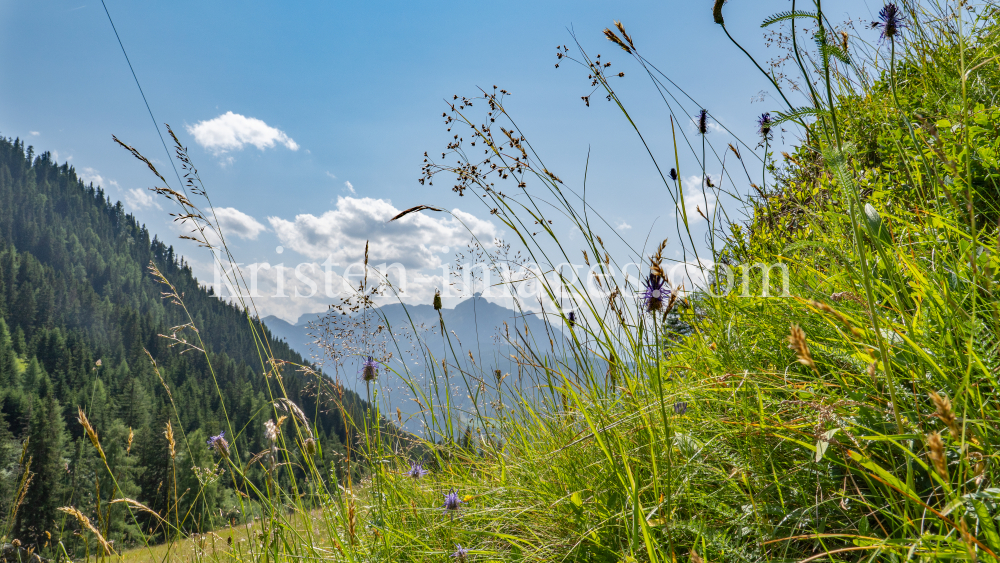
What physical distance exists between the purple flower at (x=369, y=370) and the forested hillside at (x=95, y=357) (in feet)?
0.61

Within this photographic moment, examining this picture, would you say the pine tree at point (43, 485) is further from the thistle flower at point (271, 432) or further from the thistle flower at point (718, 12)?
the thistle flower at point (718, 12)

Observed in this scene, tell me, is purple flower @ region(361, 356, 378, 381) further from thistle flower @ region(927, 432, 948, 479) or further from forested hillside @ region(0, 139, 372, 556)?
thistle flower @ region(927, 432, 948, 479)

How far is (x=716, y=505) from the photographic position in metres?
1.08

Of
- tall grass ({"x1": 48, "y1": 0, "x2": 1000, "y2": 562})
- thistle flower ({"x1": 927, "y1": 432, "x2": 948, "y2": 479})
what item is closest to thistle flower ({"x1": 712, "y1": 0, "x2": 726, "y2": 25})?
tall grass ({"x1": 48, "y1": 0, "x2": 1000, "y2": 562})

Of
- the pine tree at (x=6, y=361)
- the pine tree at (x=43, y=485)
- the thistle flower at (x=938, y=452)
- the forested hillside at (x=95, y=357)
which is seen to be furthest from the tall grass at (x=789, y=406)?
the pine tree at (x=6, y=361)

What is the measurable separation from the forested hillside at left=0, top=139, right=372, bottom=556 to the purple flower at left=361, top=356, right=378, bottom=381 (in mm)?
186

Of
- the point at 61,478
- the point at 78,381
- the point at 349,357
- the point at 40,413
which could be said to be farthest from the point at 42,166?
the point at 349,357

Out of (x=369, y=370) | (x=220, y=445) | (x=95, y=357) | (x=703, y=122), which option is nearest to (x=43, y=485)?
(x=95, y=357)

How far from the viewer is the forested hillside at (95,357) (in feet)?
120

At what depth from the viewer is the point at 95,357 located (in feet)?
245

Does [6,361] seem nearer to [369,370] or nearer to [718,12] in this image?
[369,370]

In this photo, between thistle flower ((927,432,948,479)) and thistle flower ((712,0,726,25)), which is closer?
thistle flower ((927,432,948,479))

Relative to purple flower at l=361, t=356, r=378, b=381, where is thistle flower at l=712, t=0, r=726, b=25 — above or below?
above

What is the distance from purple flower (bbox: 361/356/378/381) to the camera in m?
2.20
